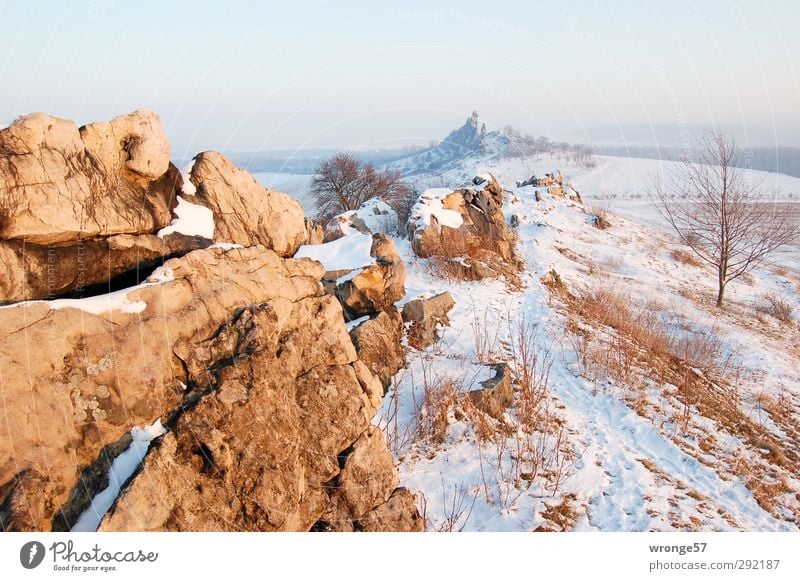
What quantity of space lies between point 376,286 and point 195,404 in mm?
5508

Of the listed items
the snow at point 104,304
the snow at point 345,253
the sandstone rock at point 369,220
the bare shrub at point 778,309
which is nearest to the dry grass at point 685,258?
the bare shrub at point 778,309

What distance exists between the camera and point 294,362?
5008mm

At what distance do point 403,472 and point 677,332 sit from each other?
1138cm

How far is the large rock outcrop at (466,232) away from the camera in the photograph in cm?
1461

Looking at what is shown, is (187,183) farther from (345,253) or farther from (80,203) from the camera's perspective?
(345,253)

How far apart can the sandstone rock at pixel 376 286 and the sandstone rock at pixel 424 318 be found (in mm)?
458

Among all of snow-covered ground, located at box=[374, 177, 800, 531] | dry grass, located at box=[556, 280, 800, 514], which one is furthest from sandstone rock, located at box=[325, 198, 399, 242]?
dry grass, located at box=[556, 280, 800, 514]

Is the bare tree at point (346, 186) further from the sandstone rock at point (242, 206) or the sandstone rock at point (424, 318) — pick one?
the sandstone rock at point (242, 206)

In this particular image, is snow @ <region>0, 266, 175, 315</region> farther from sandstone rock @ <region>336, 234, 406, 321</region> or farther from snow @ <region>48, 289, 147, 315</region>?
sandstone rock @ <region>336, 234, 406, 321</region>

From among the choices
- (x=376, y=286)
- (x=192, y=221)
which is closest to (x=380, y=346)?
(x=376, y=286)

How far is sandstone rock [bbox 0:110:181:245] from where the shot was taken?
401 centimetres
